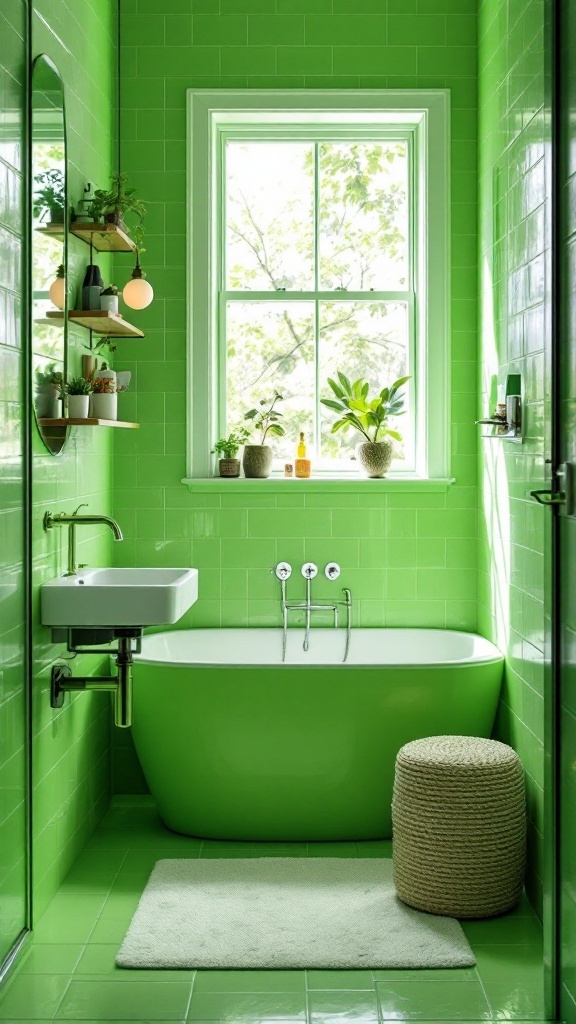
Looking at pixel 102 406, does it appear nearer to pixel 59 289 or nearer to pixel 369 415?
pixel 59 289

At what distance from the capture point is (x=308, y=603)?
4.57 metres

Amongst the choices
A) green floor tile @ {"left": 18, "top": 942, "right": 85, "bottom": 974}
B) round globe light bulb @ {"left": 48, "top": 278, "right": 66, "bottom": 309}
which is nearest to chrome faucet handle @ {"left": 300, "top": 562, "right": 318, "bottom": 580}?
round globe light bulb @ {"left": 48, "top": 278, "right": 66, "bottom": 309}

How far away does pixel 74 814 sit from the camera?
3787mm

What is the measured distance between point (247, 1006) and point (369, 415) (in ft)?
8.30

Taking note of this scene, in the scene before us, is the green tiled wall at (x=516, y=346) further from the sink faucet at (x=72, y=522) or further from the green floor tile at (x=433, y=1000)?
the sink faucet at (x=72, y=522)

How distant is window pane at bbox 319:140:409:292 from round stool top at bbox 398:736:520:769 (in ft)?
7.03

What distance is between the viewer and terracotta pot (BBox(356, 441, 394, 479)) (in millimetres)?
4578

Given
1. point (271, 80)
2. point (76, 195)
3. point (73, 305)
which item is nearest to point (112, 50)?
point (271, 80)

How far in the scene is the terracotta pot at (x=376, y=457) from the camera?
4.58 meters

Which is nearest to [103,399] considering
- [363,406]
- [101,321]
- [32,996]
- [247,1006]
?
[101,321]

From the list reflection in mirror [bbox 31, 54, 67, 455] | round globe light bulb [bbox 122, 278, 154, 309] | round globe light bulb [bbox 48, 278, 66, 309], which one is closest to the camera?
reflection in mirror [bbox 31, 54, 67, 455]

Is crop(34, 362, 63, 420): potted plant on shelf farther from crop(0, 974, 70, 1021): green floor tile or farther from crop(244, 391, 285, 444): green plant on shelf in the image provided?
crop(0, 974, 70, 1021): green floor tile

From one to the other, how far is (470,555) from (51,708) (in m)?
1.97

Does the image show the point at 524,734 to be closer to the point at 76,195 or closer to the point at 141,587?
the point at 141,587
